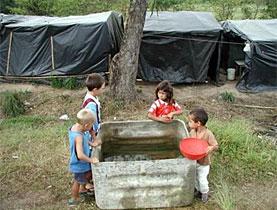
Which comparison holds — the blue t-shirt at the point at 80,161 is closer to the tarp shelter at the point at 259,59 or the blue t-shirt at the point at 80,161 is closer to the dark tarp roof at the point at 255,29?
the tarp shelter at the point at 259,59

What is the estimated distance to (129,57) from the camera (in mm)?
7816

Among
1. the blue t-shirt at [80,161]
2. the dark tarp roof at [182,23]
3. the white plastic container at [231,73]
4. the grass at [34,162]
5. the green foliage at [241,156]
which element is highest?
the dark tarp roof at [182,23]

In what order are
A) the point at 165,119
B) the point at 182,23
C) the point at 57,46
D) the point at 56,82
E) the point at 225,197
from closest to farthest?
the point at 225,197 → the point at 165,119 → the point at 56,82 → the point at 57,46 → the point at 182,23

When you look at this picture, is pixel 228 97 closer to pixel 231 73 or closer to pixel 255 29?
pixel 231 73

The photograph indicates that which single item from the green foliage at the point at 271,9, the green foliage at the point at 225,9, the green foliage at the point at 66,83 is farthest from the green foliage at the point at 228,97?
the green foliage at the point at 271,9

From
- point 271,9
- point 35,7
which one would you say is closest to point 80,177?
point 35,7

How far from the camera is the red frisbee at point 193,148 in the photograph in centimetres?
353

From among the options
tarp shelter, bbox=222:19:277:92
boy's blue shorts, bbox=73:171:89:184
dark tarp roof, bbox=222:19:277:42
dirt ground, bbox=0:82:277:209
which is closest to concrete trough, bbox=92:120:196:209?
boy's blue shorts, bbox=73:171:89:184

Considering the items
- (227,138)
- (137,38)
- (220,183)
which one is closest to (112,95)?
(137,38)

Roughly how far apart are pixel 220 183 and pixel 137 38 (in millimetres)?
4317

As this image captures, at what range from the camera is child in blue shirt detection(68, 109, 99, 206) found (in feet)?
11.4

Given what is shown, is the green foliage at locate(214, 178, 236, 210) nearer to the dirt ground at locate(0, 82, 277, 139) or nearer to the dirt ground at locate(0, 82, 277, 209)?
the dirt ground at locate(0, 82, 277, 209)

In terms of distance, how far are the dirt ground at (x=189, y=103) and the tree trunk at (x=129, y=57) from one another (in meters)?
0.38

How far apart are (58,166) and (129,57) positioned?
358 centimetres
